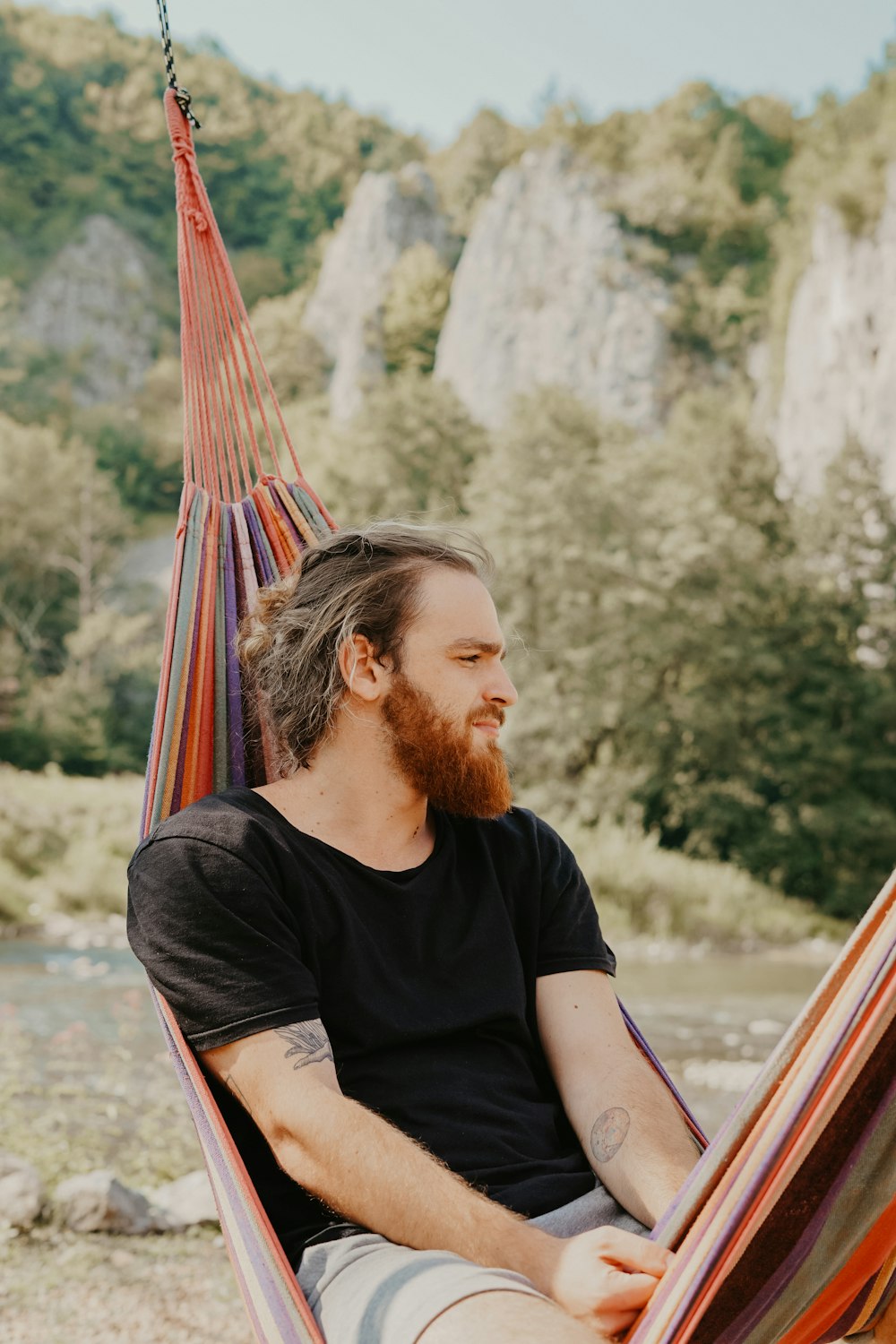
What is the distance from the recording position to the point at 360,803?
1381 mm

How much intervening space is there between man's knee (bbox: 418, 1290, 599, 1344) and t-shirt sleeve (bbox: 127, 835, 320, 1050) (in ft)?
1.03

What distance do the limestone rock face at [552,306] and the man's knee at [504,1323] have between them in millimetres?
24458

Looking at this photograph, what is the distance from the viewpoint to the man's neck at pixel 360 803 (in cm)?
135

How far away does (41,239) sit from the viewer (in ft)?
112

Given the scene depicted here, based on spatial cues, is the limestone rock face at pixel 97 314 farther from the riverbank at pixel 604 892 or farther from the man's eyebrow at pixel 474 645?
the man's eyebrow at pixel 474 645

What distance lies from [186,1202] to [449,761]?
5.52ft

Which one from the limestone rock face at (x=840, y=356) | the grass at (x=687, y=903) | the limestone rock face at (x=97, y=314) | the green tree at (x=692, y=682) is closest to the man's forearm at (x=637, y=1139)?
the grass at (x=687, y=903)

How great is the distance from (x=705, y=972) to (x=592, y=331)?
19016 millimetres

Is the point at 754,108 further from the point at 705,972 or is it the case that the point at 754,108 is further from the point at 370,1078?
the point at 370,1078

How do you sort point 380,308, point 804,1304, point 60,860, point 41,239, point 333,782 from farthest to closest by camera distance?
point 41,239, point 380,308, point 60,860, point 333,782, point 804,1304

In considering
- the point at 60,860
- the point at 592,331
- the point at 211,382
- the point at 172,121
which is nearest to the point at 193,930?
the point at 211,382

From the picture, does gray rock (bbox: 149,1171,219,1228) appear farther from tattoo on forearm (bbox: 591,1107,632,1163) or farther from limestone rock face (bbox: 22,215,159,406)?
limestone rock face (bbox: 22,215,159,406)

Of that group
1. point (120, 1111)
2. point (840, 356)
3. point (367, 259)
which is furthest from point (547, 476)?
point (367, 259)

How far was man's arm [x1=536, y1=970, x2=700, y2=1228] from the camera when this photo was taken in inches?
48.4
